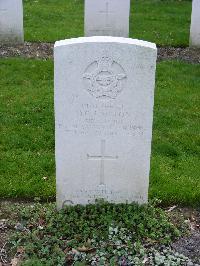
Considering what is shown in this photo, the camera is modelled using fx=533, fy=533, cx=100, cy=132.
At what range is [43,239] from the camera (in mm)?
4465

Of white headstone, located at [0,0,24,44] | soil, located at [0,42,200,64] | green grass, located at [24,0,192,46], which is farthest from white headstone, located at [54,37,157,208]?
green grass, located at [24,0,192,46]

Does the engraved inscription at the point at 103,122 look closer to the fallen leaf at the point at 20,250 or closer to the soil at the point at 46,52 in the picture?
the fallen leaf at the point at 20,250

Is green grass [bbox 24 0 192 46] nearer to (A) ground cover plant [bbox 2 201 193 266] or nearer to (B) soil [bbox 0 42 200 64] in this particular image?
(B) soil [bbox 0 42 200 64]

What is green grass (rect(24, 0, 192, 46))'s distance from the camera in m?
11.0

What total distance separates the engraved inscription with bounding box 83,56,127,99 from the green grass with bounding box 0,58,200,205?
4.47 ft

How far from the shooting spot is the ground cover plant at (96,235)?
4.27 meters

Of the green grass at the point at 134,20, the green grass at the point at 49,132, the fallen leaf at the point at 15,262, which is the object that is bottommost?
the fallen leaf at the point at 15,262

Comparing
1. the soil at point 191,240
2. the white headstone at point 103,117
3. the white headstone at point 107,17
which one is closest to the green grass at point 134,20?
the white headstone at point 107,17

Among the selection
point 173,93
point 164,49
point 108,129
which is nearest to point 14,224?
point 108,129

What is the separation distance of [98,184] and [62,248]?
0.71m

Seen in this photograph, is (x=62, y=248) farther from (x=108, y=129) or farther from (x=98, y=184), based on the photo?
(x=108, y=129)

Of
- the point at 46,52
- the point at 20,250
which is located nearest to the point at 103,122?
the point at 20,250

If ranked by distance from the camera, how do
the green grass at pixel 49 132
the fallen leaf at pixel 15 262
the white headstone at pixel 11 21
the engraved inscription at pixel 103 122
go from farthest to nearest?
the white headstone at pixel 11 21 → the green grass at pixel 49 132 → the engraved inscription at pixel 103 122 → the fallen leaf at pixel 15 262

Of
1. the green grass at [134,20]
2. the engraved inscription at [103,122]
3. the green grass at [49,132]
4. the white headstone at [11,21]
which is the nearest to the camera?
the engraved inscription at [103,122]
